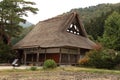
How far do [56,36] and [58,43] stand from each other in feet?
7.15

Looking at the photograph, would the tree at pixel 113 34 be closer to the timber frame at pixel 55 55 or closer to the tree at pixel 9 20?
the timber frame at pixel 55 55

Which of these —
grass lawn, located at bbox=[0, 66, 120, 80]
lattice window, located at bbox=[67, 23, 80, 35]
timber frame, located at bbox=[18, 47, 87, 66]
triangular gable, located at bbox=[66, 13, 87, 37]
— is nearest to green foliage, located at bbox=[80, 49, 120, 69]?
timber frame, located at bbox=[18, 47, 87, 66]

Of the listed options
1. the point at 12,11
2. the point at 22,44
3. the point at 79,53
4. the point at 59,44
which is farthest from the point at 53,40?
the point at 12,11

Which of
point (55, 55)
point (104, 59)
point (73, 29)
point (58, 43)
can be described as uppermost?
point (73, 29)

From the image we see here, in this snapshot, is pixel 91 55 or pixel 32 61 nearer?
pixel 91 55

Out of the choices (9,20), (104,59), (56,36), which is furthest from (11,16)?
(104,59)

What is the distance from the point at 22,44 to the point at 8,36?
357 centimetres

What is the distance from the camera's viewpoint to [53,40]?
33.2 meters

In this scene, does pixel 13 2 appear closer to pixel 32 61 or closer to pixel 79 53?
pixel 32 61

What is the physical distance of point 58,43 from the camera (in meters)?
31.9

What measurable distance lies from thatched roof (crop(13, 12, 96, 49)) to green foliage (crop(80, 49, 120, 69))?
13.0ft

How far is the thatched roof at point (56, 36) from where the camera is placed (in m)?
32.8

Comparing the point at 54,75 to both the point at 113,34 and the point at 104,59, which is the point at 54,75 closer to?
the point at 104,59

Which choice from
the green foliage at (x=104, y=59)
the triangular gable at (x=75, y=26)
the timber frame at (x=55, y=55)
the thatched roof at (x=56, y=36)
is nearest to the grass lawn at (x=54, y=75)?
the green foliage at (x=104, y=59)
